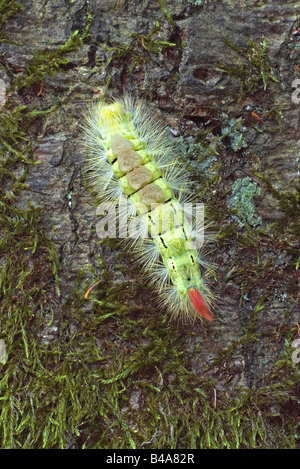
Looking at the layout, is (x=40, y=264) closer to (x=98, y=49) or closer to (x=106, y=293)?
(x=106, y=293)

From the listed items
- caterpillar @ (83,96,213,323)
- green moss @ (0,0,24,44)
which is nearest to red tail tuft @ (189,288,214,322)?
caterpillar @ (83,96,213,323)

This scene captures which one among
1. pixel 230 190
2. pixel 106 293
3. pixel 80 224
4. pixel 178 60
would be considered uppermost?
pixel 178 60

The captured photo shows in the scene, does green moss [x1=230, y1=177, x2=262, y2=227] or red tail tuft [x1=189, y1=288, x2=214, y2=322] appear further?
green moss [x1=230, y1=177, x2=262, y2=227]

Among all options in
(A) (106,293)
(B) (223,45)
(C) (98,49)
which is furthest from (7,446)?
(B) (223,45)

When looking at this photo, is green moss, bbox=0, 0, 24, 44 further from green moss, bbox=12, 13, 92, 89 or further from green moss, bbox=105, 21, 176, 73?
green moss, bbox=105, 21, 176, 73

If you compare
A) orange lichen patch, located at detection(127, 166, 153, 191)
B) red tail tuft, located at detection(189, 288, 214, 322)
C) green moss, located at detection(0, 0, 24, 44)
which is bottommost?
red tail tuft, located at detection(189, 288, 214, 322)

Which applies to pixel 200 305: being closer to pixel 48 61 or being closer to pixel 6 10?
pixel 48 61

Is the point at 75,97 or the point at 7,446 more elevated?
the point at 75,97
